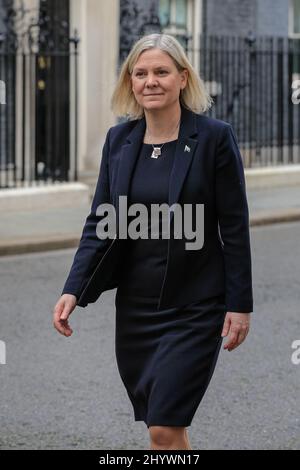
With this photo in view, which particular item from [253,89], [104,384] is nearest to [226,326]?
[104,384]

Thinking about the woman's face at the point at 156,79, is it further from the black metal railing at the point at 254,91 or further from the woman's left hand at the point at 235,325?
the black metal railing at the point at 254,91

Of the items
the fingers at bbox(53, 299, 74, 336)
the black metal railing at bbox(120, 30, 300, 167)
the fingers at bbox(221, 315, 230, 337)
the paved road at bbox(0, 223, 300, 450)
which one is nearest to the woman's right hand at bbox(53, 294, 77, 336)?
the fingers at bbox(53, 299, 74, 336)

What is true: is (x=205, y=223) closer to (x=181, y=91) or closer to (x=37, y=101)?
(x=181, y=91)

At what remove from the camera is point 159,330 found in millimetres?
4363

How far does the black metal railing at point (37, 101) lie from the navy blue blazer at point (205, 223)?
11.0m

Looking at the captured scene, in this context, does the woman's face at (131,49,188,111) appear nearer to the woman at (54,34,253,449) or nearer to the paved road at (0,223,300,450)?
the woman at (54,34,253,449)

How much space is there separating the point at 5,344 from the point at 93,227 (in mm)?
3599

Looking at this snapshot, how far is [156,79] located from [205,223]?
1.83ft

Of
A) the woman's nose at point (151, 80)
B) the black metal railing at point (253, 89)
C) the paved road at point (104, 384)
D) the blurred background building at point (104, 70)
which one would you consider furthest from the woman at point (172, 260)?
the black metal railing at point (253, 89)

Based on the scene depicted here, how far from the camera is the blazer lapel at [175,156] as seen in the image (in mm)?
4277

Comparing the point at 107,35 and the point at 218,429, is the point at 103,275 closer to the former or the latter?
the point at 218,429

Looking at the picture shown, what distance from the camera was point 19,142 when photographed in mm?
16547

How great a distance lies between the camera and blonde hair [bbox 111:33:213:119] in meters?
4.30

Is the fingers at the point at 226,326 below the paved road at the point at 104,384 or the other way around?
the other way around
